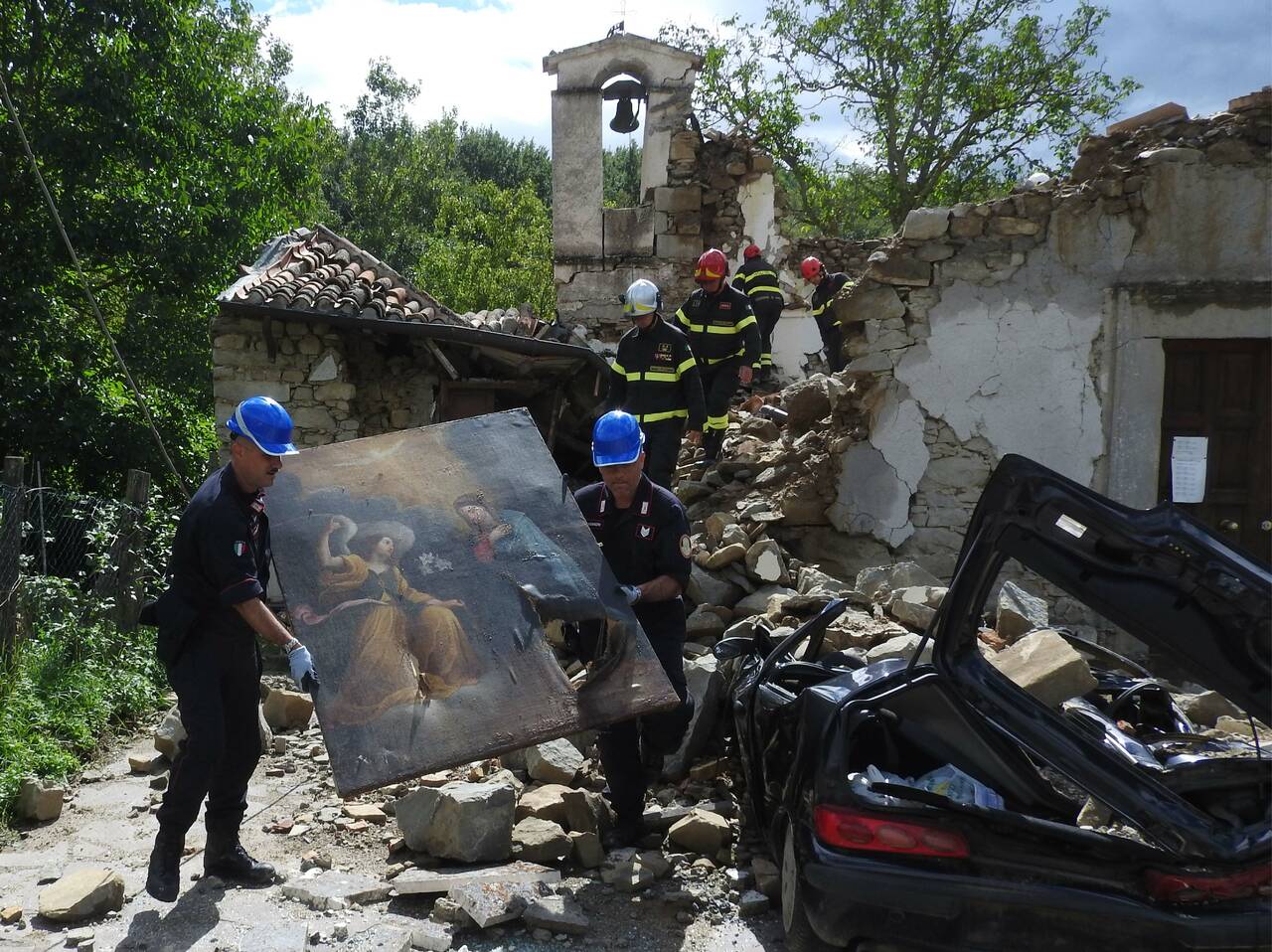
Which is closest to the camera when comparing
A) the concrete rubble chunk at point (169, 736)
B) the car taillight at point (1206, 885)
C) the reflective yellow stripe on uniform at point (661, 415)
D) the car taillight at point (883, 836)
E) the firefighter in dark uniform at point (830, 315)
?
the car taillight at point (1206, 885)

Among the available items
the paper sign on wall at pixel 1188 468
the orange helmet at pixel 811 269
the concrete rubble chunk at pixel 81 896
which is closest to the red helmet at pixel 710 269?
the paper sign on wall at pixel 1188 468

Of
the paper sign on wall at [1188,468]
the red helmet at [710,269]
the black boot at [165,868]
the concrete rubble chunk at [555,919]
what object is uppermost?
the red helmet at [710,269]

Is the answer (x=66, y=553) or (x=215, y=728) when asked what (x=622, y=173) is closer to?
(x=66, y=553)

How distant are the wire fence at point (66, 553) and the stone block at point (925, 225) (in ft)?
19.2

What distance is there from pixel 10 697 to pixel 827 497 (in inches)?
217

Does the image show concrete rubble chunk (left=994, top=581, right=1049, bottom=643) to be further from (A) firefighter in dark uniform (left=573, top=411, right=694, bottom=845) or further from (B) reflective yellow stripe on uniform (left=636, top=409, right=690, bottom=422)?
(B) reflective yellow stripe on uniform (left=636, top=409, right=690, bottom=422)

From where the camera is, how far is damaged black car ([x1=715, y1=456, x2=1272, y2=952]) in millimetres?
2562

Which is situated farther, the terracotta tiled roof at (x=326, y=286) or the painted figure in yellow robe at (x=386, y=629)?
the terracotta tiled roof at (x=326, y=286)

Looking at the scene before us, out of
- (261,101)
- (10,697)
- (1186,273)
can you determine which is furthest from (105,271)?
(1186,273)

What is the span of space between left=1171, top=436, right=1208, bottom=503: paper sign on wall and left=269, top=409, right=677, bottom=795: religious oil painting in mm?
5117

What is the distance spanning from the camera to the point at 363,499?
399 cm

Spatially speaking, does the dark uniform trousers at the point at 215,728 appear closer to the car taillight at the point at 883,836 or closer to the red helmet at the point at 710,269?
the car taillight at the point at 883,836

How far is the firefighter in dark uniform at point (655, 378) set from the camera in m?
7.41

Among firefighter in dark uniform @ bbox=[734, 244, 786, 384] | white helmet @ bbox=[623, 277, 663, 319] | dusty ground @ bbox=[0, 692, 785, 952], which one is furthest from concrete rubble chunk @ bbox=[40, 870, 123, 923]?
firefighter in dark uniform @ bbox=[734, 244, 786, 384]
